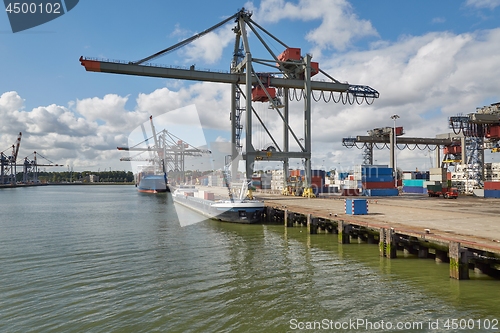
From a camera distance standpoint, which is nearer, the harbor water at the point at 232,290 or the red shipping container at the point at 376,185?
the harbor water at the point at 232,290

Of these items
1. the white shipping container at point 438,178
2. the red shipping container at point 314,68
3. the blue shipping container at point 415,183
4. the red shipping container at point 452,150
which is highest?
the red shipping container at point 314,68

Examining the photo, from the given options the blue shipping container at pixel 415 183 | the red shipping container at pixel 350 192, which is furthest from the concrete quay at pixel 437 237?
the blue shipping container at pixel 415 183

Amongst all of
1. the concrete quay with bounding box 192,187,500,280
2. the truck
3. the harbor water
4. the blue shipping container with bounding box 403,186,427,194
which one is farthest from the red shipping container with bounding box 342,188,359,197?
the harbor water

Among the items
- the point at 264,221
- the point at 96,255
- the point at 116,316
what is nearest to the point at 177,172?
the point at 264,221

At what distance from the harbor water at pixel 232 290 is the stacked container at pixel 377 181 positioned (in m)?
31.6

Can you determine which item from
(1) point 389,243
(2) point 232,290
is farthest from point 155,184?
(2) point 232,290

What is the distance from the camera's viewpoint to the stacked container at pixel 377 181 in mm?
50812

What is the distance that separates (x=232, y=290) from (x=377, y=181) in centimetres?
4303

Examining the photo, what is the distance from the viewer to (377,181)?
168ft

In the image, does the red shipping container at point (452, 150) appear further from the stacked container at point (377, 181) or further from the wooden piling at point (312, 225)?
the wooden piling at point (312, 225)

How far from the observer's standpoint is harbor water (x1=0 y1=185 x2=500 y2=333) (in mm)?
10086

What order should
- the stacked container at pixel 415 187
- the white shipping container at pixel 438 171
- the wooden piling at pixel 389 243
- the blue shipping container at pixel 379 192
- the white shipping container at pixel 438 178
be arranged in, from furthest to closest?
the stacked container at pixel 415 187 < the white shipping container at pixel 438 171 < the white shipping container at pixel 438 178 < the blue shipping container at pixel 379 192 < the wooden piling at pixel 389 243

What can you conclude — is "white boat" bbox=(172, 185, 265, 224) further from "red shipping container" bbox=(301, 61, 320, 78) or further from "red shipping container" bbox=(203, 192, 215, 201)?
"red shipping container" bbox=(301, 61, 320, 78)

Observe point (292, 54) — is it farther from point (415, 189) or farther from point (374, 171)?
point (415, 189)
